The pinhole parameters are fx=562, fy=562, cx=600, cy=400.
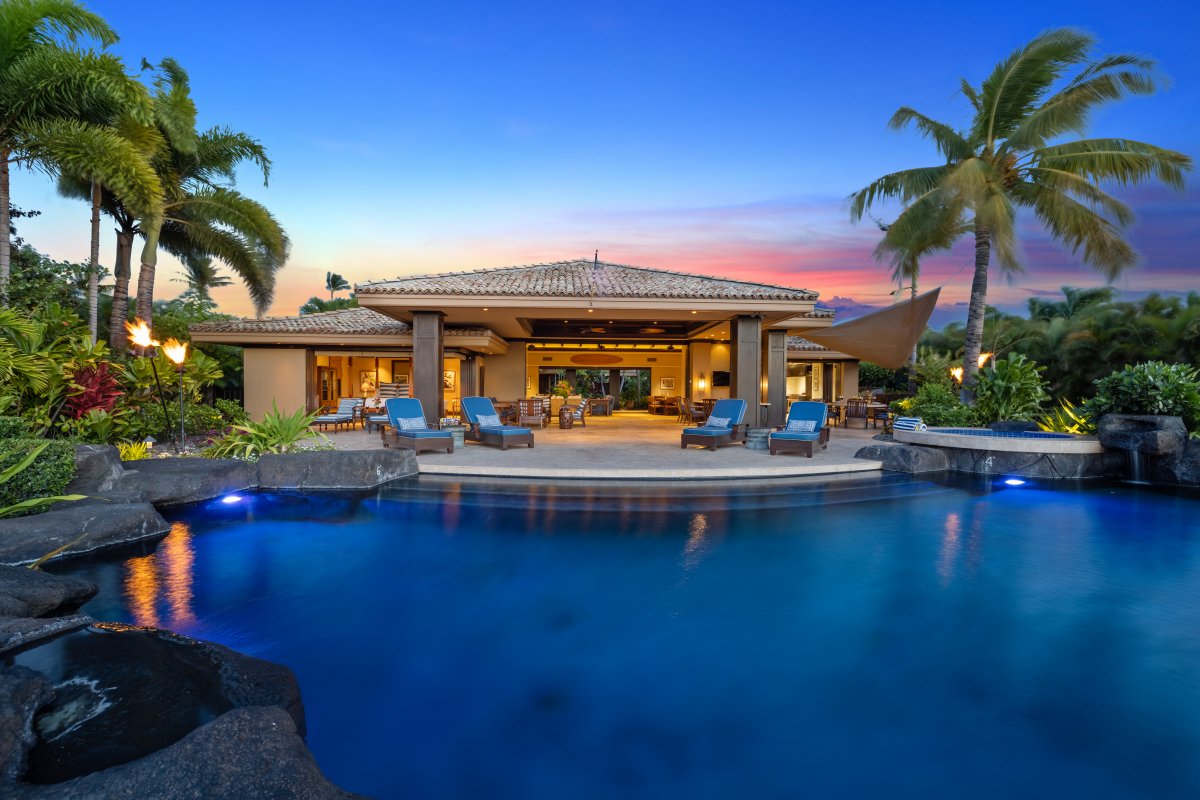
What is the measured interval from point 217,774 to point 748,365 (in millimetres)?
12477

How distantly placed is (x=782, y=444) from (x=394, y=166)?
14858 millimetres

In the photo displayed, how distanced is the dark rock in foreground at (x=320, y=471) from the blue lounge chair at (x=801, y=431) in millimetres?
6867

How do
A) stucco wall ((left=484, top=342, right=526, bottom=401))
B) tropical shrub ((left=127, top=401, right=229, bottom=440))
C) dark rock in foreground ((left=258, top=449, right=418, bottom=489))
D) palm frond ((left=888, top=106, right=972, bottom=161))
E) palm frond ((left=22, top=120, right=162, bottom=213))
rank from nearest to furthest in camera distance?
dark rock in foreground ((left=258, top=449, right=418, bottom=489)), palm frond ((left=22, top=120, right=162, bottom=213)), tropical shrub ((left=127, top=401, right=229, bottom=440)), palm frond ((left=888, top=106, right=972, bottom=161)), stucco wall ((left=484, top=342, right=526, bottom=401))

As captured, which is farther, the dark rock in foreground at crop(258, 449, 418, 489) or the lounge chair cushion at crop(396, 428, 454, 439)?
the lounge chair cushion at crop(396, 428, 454, 439)

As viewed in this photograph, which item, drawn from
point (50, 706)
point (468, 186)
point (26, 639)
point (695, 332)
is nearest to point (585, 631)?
point (50, 706)

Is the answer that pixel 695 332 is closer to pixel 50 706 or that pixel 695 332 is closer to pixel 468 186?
pixel 468 186

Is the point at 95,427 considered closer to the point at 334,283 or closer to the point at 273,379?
the point at 273,379

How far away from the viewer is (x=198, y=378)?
11227mm

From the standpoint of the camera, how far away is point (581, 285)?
1309cm

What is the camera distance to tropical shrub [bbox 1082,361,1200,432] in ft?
29.9

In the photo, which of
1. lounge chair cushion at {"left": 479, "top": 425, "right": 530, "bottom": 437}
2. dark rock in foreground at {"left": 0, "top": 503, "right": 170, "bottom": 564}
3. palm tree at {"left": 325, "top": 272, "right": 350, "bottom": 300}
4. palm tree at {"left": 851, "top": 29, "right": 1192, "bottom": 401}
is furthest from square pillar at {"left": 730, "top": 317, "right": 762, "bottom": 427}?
palm tree at {"left": 325, "top": 272, "right": 350, "bottom": 300}

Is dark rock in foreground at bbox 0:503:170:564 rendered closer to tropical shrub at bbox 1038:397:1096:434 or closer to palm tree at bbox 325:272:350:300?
tropical shrub at bbox 1038:397:1096:434

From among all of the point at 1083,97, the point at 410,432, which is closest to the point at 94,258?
the point at 410,432

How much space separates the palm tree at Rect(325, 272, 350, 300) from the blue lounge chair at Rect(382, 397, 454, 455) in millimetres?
39276
